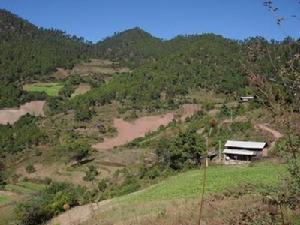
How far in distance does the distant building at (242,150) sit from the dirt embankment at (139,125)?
41241 mm

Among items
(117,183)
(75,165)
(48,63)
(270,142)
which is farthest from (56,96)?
(270,142)

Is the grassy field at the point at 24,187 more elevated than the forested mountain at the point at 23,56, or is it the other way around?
the forested mountain at the point at 23,56

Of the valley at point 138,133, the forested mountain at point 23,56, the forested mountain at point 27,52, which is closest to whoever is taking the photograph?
the valley at point 138,133

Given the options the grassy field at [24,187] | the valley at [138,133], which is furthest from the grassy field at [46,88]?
the grassy field at [24,187]

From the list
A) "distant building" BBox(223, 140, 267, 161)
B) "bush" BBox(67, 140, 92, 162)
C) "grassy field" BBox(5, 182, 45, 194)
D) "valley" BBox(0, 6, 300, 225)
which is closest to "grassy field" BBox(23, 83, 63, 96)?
"valley" BBox(0, 6, 300, 225)

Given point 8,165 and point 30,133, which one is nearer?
point 8,165

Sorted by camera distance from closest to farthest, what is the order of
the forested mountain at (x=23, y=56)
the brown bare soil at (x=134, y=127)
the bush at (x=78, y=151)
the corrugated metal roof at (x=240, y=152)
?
1. the corrugated metal roof at (x=240, y=152)
2. the bush at (x=78, y=151)
3. the brown bare soil at (x=134, y=127)
4. the forested mountain at (x=23, y=56)

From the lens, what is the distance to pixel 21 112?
11588 centimetres

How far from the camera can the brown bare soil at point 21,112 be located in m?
112

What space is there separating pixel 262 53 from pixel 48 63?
147m

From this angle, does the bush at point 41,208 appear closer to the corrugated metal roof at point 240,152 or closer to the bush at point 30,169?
the corrugated metal roof at point 240,152

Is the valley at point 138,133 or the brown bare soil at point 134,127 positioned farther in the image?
the brown bare soil at point 134,127

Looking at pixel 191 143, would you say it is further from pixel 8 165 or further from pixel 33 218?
pixel 8 165

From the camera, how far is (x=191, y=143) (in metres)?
51.6
